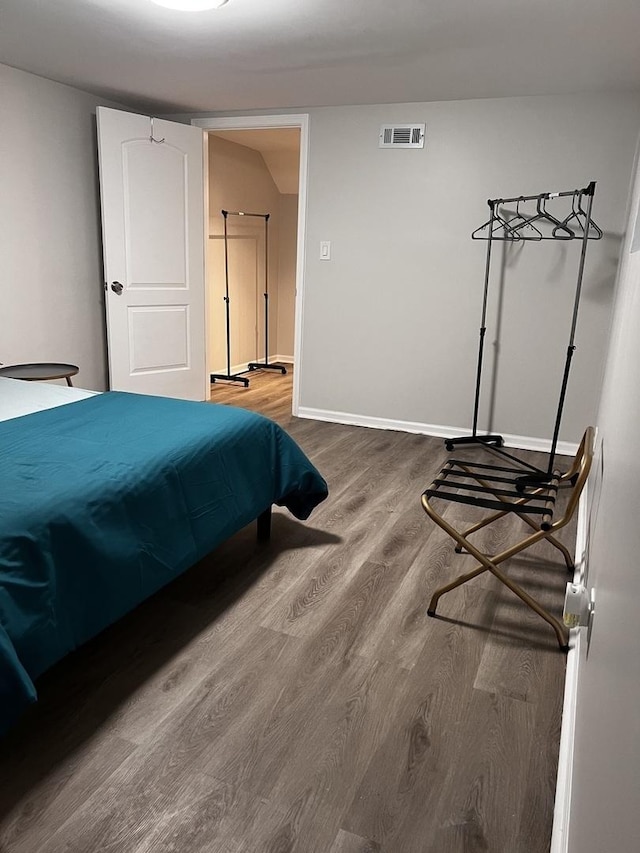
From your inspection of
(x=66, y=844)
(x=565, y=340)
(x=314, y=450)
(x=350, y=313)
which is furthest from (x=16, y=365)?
(x=565, y=340)

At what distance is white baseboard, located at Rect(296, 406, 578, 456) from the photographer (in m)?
4.24

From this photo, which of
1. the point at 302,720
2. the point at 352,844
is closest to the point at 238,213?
the point at 302,720

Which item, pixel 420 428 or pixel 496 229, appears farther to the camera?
pixel 420 428

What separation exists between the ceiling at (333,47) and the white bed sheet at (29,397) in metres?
1.63

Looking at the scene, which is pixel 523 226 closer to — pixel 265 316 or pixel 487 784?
pixel 487 784

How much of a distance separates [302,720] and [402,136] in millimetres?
3716

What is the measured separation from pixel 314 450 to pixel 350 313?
3.69ft

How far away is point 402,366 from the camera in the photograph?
4559 millimetres

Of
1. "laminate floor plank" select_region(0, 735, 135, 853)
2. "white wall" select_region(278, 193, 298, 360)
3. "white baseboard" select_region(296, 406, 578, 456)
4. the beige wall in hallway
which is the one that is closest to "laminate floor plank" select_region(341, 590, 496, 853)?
"laminate floor plank" select_region(0, 735, 135, 853)

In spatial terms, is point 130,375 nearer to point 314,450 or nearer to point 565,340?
point 314,450

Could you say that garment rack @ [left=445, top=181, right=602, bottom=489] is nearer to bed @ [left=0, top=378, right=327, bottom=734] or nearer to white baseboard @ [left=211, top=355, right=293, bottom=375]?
bed @ [left=0, top=378, right=327, bottom=734]

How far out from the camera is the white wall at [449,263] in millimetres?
3850

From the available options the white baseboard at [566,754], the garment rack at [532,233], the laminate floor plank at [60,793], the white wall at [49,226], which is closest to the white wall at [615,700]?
the white baseboard at [566,754]

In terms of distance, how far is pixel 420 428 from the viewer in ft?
15.1
